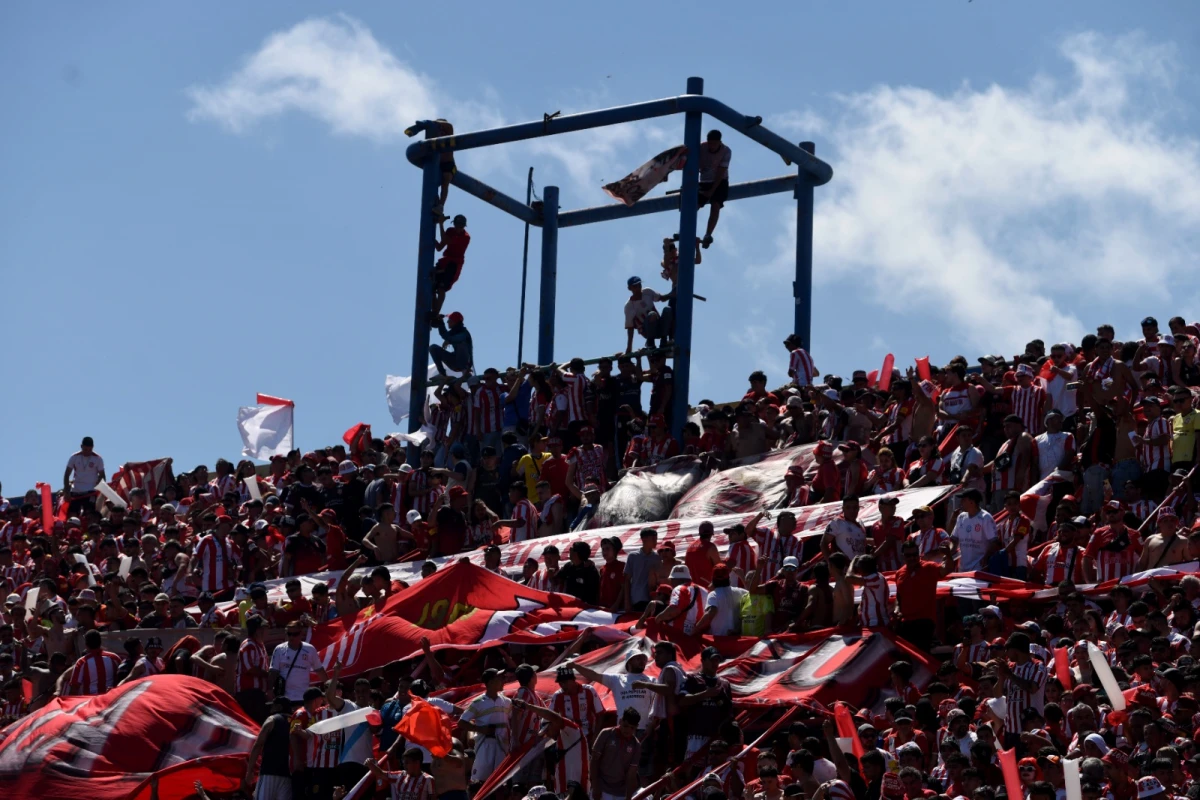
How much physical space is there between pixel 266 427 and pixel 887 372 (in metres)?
10.0

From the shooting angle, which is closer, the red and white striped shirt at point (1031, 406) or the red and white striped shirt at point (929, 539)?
the red and white striped shirt at point (929, 539)

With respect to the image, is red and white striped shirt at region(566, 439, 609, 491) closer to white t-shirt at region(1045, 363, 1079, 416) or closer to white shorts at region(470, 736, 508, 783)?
white t-shirt at region(1045, 363, 1079, 416)

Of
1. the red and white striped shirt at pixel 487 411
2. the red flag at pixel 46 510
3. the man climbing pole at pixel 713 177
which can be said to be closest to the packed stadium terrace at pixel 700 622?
the red and white striped shirt at pixel 487 411

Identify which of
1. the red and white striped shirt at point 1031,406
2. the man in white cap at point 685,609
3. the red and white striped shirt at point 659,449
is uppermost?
the red and white striped shirt at point 1031,406

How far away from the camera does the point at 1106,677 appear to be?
536 inches

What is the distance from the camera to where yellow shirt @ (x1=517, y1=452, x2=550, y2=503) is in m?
21.8

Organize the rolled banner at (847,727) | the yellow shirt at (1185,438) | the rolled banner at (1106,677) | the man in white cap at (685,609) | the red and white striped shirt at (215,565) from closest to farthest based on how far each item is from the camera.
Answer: the rolled banner at (1106,677), the rolled banner at (847,727), the yellow shirt at (1185,438), the man in white cap at (685,609), the red and white striped shirt at (215,565)

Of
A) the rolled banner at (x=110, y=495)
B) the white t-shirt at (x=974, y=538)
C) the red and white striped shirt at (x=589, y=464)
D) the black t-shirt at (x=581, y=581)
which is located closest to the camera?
the white t-shirt at (x=974, y=538)

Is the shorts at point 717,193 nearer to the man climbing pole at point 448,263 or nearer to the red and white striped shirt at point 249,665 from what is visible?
the man climbing pole at point 448,263

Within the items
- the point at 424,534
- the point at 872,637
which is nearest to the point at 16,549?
the point at 424,534

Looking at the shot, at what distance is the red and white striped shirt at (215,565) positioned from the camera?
71.0ft

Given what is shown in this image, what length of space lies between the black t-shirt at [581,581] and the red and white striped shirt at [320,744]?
305 cm

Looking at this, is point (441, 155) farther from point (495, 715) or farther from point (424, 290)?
point (495, 715)

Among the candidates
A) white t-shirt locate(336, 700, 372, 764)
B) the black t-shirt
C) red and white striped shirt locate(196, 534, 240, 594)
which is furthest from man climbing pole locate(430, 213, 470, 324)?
white t-shirt locate(336, 700, 372, 764)
